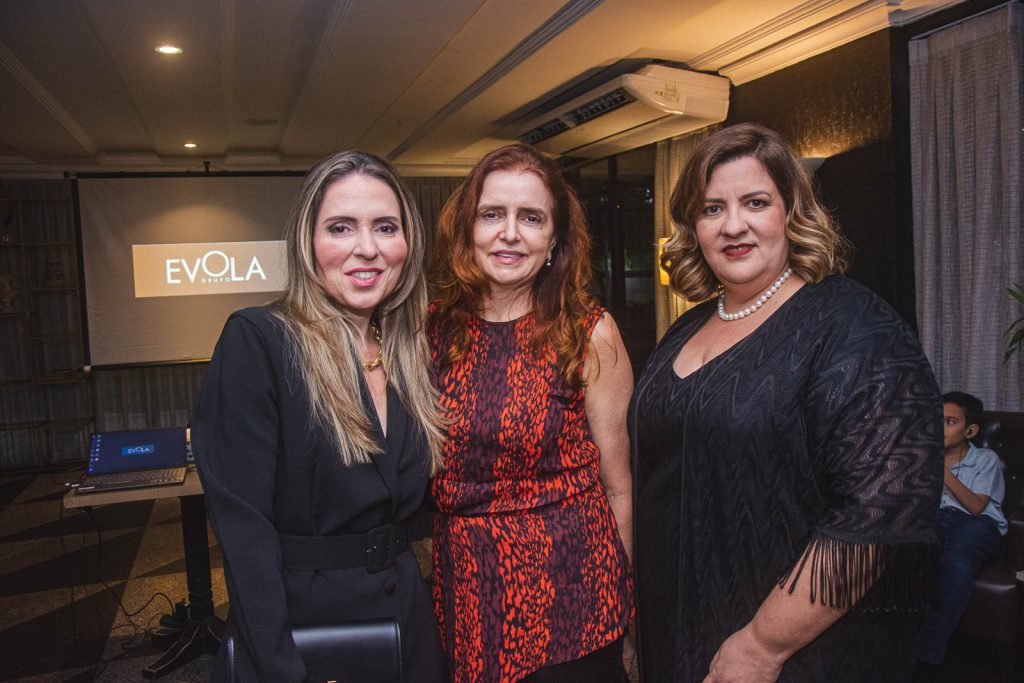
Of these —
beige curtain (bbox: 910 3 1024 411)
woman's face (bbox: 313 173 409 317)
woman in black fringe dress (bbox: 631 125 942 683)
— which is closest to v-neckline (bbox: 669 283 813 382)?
woman in black fringe dress (bbox: 631 125 942 683)

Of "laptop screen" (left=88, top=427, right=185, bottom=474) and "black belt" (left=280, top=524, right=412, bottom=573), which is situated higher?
Result: "black belt" (left=280, top=524, right=412, bottom=573)

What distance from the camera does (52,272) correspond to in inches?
320

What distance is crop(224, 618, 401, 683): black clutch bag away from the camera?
1.27 meters

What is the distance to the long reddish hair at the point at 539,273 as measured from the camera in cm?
166

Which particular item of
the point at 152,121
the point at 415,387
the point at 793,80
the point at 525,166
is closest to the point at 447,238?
the point at 525,166

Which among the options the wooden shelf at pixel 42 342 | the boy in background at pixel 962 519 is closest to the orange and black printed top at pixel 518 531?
the boy in background at pixel 962 519

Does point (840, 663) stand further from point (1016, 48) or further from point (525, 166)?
point (1016, 48)

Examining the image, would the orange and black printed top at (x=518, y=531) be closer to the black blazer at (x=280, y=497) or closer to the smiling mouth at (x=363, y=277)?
the black blazer at (x=280, y=497)

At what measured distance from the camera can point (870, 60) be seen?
447cm

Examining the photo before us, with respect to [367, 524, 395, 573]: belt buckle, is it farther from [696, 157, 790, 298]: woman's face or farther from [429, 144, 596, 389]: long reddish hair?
[696, 157, 790, 298]: woman's face

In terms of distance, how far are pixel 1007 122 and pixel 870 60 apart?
35.9 inches

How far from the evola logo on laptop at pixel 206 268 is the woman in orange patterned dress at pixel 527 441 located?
21.8 feet

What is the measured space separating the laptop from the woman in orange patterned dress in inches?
80.0

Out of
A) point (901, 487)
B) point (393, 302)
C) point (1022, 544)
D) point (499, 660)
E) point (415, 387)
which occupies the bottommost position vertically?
point (1022, 544)
